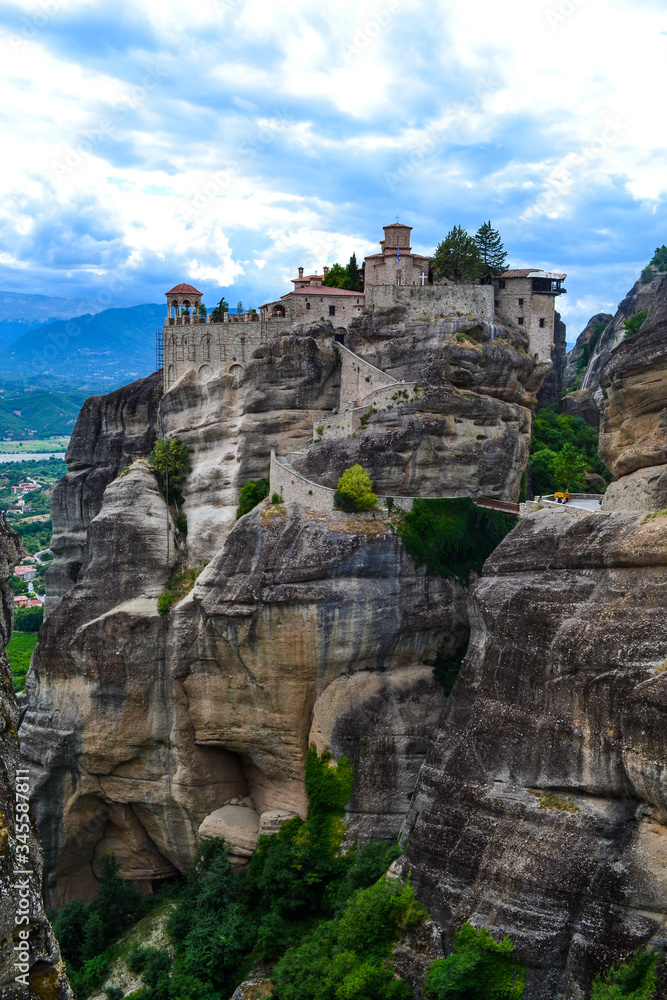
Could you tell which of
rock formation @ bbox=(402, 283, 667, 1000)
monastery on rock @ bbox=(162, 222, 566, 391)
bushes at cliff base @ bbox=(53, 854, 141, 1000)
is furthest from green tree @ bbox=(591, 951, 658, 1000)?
monastery on rock @ bbox=(162, 222, 566, 391)

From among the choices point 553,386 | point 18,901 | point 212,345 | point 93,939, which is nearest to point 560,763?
point 18,901

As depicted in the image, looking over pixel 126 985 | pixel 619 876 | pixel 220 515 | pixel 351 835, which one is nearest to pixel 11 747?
pixel 619 876

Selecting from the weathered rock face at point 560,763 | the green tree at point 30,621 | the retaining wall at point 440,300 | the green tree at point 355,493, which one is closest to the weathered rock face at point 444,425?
the retaining wall at point 440,300

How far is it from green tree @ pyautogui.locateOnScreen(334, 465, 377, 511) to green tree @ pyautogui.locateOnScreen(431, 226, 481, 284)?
15963 mm

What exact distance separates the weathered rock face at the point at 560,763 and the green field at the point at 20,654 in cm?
5219

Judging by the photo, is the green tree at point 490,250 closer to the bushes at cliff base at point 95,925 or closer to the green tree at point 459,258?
the green tree at point 459,258

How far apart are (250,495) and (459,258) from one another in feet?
59.0

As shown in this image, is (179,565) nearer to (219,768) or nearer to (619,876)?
(219,768)

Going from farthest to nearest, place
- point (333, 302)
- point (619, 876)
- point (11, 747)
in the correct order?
point (333, 302), point (619, 876), point (11, 747)

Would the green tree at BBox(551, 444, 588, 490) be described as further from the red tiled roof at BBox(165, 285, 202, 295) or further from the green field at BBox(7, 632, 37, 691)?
the green field at BBox(7, 632, 37, 691)

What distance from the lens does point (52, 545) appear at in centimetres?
5666

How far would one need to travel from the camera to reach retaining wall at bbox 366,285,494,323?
47312 mm

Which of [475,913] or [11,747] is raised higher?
[11,747]

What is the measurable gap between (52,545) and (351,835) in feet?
94.9
